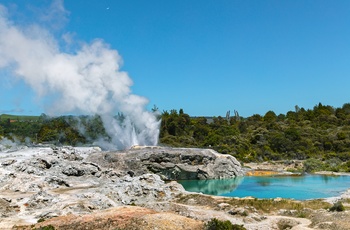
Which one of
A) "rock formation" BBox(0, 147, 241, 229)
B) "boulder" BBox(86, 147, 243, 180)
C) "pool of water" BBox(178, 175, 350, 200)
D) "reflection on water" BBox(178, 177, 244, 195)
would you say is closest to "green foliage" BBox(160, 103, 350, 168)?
"pool of water" BBox(178, 175, 350, 200)

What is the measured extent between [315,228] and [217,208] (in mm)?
8869

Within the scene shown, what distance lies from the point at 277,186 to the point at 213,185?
26.9 ft

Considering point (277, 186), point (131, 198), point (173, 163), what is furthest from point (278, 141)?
point (131, 198)

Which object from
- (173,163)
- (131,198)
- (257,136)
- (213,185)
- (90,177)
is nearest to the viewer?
(131,198)

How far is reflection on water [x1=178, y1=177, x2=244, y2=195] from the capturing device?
1752 inches

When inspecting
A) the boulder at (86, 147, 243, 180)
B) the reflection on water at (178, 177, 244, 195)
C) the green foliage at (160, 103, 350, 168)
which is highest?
the green foliage at (160, 103, 350, 168)

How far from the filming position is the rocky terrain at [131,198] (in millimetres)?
20570

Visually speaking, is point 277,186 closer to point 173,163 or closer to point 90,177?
point 173,163

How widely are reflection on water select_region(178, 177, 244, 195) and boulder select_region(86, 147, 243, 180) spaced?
6.44ft

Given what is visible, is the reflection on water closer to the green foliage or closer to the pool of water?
the pool of water

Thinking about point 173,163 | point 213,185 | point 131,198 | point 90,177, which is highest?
point 173,163

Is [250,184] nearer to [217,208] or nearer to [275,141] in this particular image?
[217,208]

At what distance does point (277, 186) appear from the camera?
149 ft

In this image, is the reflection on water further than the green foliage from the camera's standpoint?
No
